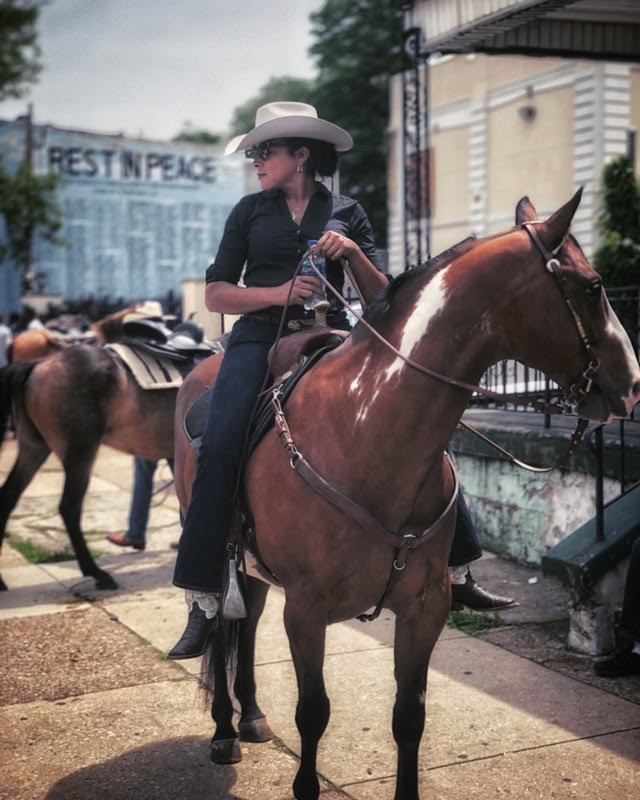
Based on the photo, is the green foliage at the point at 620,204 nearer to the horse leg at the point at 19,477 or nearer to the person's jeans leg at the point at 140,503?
the person's jeans leg at the point at 140,503

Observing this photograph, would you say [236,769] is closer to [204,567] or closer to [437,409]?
[204,567]

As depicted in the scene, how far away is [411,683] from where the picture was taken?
3.47 meters

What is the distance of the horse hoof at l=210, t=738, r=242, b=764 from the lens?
416cm

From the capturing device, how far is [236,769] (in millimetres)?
4109

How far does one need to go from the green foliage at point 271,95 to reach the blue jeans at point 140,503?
36561 millimetres

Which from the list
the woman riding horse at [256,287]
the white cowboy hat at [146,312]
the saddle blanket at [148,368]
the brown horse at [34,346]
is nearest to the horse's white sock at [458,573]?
A: the woman riding horse at [256,287]

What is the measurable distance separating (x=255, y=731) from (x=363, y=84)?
1569 inches

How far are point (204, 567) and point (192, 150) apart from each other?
42.3 meters

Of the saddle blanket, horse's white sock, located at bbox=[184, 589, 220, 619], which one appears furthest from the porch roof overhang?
horse's white sock, located at bbox=[184, 589, 220, 619]

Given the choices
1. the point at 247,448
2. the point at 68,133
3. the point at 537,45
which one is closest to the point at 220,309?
the point at 247,448

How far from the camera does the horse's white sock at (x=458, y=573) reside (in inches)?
156

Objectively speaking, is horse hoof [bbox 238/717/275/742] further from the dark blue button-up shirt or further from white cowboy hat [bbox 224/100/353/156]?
white cowboy hat [bbox 224/100/353/156]

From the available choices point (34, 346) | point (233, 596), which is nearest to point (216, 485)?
point (233, 596)

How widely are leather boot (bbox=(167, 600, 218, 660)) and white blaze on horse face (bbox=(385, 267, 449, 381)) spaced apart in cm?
140
